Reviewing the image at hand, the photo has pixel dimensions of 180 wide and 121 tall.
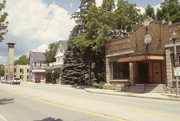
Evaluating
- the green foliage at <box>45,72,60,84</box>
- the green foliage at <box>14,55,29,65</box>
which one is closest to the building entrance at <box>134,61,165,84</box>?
the green foliage at <box>45,72,60,84</box>

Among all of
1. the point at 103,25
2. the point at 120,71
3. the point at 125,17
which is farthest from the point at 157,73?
the point at 125,17

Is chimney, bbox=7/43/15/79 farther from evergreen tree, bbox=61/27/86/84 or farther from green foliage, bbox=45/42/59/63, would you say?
evergreen tree, bbox=61/27/86/84

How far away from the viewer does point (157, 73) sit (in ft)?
76.9

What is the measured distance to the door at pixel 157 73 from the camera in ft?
75.9

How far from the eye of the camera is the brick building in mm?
21328

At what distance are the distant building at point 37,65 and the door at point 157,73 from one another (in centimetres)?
5797

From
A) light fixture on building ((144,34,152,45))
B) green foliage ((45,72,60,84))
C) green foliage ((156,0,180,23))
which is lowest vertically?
green foliage ((45,72,60,84))

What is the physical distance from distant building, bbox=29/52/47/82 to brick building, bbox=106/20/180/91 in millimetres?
52709

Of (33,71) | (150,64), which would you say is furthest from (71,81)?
(33,71)

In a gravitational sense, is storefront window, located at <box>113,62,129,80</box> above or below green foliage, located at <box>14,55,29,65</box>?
below

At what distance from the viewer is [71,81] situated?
39.8 meters

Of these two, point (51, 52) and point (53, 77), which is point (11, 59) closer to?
point (51, 52)

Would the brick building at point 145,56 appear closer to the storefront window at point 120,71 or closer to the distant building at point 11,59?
the storefront window at point 120,71

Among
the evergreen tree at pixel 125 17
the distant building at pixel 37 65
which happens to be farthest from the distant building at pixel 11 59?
the evergreen tree at pixel 125 17
